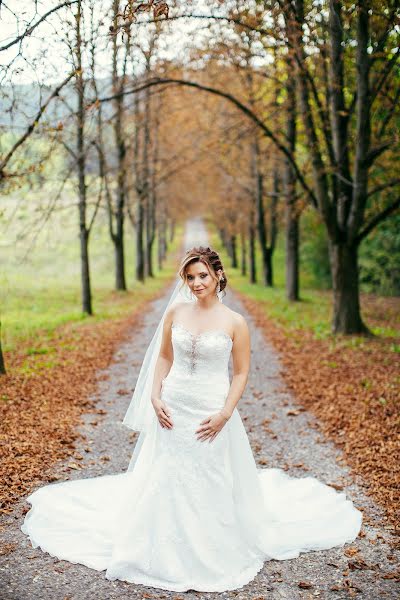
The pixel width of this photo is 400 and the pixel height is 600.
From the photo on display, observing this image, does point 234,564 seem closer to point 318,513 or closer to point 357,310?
point 318,513

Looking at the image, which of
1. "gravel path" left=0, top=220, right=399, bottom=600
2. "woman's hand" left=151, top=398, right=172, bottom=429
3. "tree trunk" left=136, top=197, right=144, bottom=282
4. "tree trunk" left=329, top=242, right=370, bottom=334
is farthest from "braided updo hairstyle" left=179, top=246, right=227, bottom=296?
"tree trunk" left=136, top=197, right=144, bottom=282

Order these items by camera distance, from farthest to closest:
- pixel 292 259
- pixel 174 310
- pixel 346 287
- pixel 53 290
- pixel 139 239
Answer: pixel 139 239 < pixel 53 290 < pixel 292 259 < pixel 346 287 < pixel 174 310

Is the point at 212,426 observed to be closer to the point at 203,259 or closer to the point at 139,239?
the point at 203,259

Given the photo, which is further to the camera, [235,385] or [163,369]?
[163,369]

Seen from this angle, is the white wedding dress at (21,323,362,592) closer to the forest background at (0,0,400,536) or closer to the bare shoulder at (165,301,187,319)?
the bare shoulder at (165,301,187,319)

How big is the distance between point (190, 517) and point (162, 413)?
2.69 feet

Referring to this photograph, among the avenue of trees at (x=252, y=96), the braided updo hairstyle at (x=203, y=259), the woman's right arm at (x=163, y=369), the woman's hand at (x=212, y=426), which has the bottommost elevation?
the woman's hand at (x=212, y=426)

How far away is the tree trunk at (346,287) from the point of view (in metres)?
13.4

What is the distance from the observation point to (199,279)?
4.39m

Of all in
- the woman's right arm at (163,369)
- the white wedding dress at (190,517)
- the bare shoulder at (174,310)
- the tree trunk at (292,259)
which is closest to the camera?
the white wedding dress at (190,517)

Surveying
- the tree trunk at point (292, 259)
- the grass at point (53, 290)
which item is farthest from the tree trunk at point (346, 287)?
the tree trunk at point (292, 259)

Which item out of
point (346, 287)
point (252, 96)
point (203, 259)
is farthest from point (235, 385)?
point (252, 96)

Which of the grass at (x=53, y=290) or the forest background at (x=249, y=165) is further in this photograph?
the grass at (x=53, y=290)

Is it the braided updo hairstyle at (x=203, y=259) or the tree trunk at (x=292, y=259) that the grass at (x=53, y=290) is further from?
the tree trunk at (x=292, y=259)
